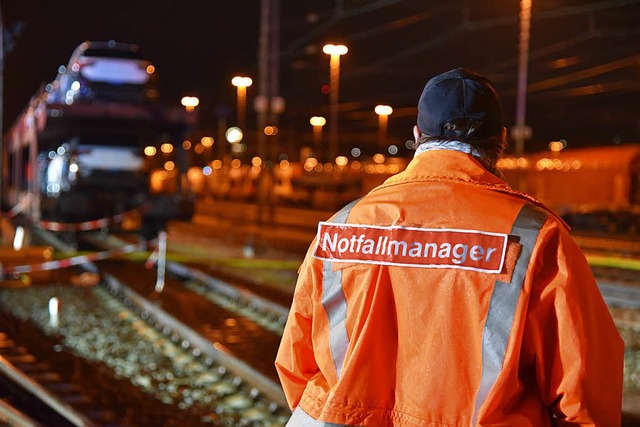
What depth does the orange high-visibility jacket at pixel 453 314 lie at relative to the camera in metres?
1.85

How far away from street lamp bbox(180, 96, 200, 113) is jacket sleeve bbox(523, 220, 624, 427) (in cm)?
1719

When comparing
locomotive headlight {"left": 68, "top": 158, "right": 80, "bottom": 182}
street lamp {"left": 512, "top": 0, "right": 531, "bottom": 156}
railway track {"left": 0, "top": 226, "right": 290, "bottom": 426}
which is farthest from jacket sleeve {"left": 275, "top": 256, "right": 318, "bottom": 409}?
street lamp {"left": 512, "top": 0, "right": 531, "bottom": 156}

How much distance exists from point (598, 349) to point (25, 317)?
10.8 m

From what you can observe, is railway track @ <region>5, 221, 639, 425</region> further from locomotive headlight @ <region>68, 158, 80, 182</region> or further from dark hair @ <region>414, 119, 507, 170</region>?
dark hair @ <region>414, 119, 507, 170</region>

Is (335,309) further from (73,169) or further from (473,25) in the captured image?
(473,25)

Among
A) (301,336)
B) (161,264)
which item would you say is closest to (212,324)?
(161,264)

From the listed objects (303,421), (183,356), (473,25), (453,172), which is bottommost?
(183,356)

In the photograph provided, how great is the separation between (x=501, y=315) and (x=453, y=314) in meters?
0.12

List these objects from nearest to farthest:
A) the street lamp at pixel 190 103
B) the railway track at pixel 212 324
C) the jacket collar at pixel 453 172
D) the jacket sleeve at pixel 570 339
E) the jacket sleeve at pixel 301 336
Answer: the jacket sleeve at pixel 570 339 → the jacket collar at pixel 453 172 → the jacket sleeve at pixel 301 336 → the railway track at pixel 212 324 → the street lamp at pixel 190 103

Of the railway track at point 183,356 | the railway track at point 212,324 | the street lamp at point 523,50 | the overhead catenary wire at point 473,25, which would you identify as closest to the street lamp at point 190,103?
the railway track at point 212,324

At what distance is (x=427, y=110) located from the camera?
7.13 feet

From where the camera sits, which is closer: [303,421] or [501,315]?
[501,315]

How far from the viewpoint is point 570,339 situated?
1.82 m

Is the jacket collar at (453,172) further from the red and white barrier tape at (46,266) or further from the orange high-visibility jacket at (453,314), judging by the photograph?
the red and white barrier tape at (46,266)
